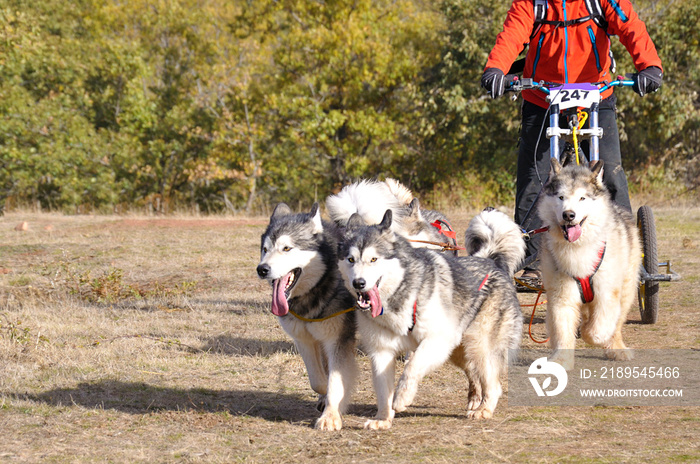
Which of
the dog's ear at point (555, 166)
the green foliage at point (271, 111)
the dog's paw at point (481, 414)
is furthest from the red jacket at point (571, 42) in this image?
the green foliage at point (271, 111)

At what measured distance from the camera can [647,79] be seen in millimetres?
5559

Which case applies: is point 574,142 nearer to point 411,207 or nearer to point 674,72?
point 411,207

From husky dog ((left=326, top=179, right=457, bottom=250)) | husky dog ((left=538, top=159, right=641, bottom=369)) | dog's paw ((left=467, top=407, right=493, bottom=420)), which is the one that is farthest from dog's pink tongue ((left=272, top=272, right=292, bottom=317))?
husky dog ((left=538, top=159, right=641, bottom=369))

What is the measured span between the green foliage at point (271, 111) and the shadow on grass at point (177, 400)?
14.0 m

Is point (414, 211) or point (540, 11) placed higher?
point (540, 11)

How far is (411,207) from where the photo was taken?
6320mm

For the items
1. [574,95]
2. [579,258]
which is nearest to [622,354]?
[579,258]

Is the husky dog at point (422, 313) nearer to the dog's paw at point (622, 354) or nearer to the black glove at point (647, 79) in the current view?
the dog's paw at point (622, 354)

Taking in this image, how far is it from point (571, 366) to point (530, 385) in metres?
0.32

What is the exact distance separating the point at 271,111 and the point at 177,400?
18307mm

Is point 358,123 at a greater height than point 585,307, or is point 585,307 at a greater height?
point 358,123

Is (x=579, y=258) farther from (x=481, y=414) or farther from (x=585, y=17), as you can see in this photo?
(x=585, y=17)

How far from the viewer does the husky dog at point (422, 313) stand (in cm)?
414

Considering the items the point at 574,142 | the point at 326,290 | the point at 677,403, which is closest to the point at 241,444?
the point at 326,290
